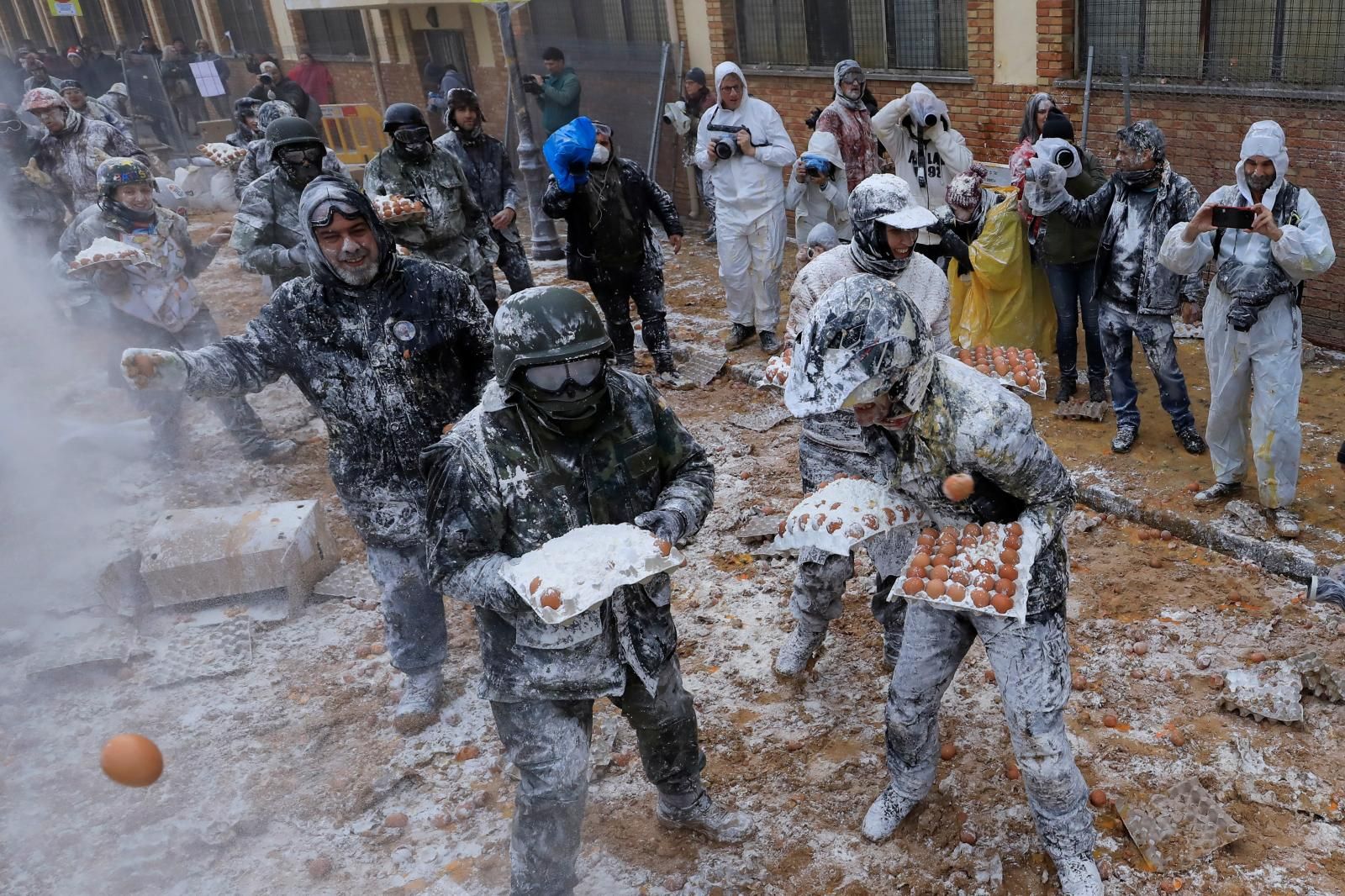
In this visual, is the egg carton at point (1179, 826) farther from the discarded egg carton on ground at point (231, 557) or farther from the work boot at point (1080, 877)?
the discarded egg carton on ground at point (231, 557)

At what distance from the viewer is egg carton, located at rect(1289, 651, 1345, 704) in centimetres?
423

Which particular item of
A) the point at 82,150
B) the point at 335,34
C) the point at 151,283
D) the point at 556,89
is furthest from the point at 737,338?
the point at 335,34

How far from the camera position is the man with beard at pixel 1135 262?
5.91m

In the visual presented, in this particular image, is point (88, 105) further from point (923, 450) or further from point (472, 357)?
point (923, 450)

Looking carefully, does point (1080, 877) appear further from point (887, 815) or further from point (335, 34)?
point (335, 34)

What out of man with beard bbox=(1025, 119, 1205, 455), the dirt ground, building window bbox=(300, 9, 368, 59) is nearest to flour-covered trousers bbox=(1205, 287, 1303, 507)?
the dirt ground

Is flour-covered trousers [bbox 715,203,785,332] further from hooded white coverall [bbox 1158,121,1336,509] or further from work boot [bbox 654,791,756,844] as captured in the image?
work boot [bbox 654,791,756,844]

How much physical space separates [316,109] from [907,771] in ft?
53.0

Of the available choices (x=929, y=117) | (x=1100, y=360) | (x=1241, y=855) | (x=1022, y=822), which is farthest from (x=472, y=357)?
(x=929, y=117)

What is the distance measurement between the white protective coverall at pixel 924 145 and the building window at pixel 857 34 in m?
2.01

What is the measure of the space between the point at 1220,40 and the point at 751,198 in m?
3.81

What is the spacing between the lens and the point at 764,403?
811 centimetres

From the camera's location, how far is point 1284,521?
5539 millimetres

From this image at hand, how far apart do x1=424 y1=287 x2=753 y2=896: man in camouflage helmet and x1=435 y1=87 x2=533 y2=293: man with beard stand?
525 cm
